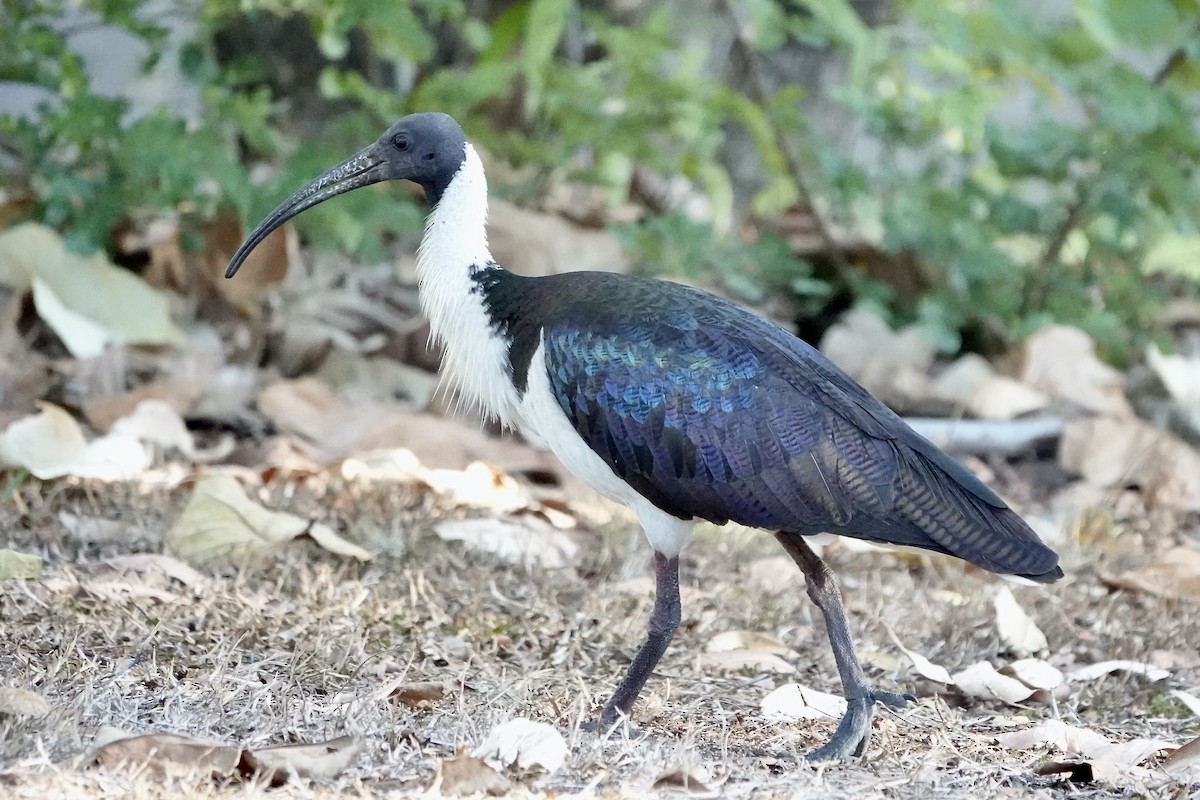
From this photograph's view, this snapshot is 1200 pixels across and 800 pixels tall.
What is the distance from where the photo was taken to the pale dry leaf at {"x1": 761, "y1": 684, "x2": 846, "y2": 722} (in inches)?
143

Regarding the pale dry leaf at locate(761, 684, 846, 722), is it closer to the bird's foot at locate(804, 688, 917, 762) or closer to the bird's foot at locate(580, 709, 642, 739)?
the bird's foot at locate(804, 688, 917, 762)

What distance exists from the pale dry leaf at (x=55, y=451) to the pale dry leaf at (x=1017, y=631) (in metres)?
2.68

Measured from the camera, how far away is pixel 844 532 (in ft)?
11.5

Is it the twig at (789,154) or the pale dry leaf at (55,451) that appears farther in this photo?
the twig at (789,154)

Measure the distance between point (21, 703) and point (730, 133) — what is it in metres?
5.71

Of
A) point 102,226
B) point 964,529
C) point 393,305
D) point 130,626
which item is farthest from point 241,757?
point 393,305

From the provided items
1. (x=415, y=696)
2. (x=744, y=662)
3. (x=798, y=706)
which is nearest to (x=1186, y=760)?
(x=798, y=706)

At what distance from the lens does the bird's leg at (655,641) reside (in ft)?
11.7

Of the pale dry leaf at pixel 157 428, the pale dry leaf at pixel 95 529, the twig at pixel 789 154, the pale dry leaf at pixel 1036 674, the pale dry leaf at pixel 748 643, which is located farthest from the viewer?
the twig at pixel 789 154

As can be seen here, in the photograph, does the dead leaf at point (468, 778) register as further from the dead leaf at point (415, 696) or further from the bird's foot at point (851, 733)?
the bird's foot at point (851, 733)

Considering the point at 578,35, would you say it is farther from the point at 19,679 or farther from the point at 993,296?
the point at 19,679

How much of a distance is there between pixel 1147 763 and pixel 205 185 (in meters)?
4.96

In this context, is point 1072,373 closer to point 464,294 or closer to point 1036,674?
point 1036,674

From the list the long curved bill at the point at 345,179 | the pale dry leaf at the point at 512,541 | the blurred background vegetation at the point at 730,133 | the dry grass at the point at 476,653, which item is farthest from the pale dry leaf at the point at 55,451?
the blurred background vegetation at the point at 730,133
